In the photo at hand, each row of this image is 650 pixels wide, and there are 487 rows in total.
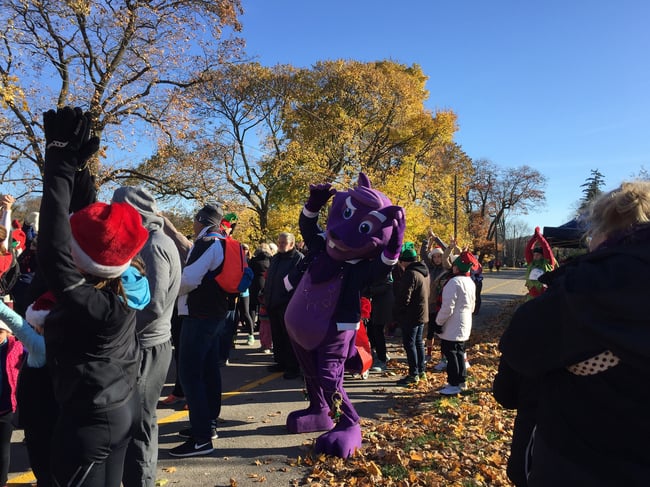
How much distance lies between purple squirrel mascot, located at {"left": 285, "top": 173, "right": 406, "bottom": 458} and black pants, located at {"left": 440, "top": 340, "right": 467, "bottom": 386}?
7.16 feet

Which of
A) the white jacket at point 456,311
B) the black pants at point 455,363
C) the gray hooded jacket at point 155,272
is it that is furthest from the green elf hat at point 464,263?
the gray hooded jacket at point 155,272

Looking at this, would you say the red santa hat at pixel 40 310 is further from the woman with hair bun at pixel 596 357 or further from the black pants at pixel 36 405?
the woman with hair bun at pixel 596 357

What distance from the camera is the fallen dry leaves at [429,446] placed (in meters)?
3.80

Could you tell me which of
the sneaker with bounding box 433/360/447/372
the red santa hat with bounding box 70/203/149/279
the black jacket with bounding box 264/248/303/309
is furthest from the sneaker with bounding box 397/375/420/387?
the red santa hat with bounding box 70/203/149/279

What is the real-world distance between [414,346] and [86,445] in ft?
17.6

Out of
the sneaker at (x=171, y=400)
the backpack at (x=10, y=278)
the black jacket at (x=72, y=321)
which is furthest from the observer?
the sneaker at (x=171, y=400)

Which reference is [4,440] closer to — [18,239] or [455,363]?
[18,239]

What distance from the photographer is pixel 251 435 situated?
185 inches

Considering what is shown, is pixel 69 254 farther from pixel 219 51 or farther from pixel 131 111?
pixel 219 51

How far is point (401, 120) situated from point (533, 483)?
2555 centimetres

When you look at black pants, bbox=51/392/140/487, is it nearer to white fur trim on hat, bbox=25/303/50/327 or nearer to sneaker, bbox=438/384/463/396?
white fur trim on hat, bbox=25/303/50/327

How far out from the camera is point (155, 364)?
326 centimetres

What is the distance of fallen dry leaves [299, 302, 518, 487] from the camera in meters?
3.80

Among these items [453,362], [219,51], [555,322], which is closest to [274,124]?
[219,51]
